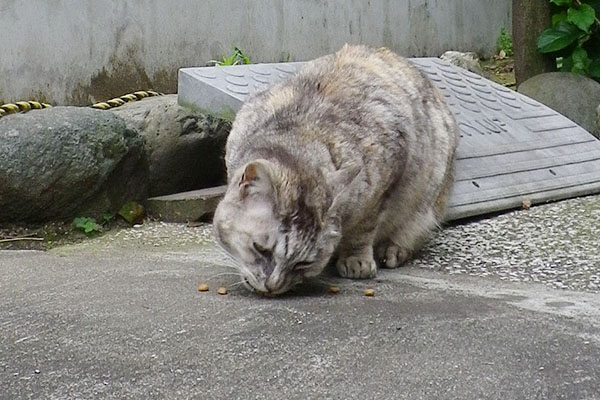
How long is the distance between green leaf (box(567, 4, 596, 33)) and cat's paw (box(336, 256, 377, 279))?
4.21 metres

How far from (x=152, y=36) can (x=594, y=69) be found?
365 centimetres

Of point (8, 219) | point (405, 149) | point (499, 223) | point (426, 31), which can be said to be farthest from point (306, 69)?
point (426, 31)

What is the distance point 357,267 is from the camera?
387 cm

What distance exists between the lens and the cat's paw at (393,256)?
4.23 m

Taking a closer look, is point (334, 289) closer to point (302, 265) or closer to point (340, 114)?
point (302, 265)

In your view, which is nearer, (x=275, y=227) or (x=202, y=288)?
(x=275, y=227)

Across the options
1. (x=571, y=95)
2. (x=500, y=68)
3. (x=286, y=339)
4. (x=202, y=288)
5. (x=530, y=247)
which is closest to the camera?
(x=286, y=339)

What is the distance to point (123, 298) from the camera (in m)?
3.27

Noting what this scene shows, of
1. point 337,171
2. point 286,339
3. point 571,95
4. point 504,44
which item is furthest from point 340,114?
point 504,44

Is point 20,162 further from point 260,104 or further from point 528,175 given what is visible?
point 528,175

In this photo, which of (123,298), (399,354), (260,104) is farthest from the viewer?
(260,104)

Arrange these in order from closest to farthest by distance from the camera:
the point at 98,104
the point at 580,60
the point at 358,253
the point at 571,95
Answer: the point at 358,253, the point at 98,104, the point at 571,95, the point at 580,60

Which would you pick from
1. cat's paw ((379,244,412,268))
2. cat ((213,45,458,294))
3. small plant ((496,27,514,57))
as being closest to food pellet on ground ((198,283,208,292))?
cat ((213,45,458,294))

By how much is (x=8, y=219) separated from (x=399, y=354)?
284 cm
